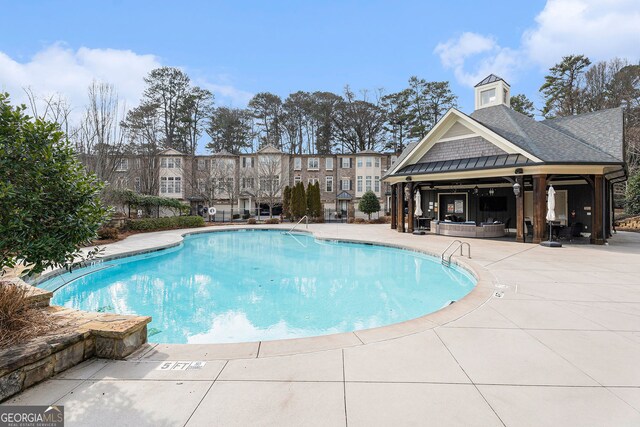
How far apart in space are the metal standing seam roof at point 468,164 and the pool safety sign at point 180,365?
46.9ft

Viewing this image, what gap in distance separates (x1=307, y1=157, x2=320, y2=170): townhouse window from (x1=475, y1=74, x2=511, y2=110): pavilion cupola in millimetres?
18889

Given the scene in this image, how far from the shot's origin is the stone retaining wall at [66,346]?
2.65m

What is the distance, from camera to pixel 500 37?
581 inches

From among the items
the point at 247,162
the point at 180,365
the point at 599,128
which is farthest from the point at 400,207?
→ the point at 247,162

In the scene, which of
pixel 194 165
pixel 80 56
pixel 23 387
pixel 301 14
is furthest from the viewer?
pixel 194 165

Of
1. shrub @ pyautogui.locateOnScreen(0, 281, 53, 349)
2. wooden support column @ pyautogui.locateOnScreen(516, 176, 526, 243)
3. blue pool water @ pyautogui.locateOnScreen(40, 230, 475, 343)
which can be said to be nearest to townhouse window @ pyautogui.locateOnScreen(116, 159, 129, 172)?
blue pool water @ pyautogui.locateOnScreen(40, 230, 475, 343)

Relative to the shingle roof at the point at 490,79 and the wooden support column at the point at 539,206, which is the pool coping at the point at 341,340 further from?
the shingle roof at the point at 490,79

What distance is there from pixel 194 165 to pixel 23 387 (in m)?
33.8

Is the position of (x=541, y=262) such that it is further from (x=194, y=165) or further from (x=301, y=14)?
(x=194, y=165)

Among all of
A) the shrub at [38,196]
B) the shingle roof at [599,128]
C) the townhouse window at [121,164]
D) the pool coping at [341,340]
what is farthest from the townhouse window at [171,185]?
the pool coping at [341,340]

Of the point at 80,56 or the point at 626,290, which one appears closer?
the point at 626,290

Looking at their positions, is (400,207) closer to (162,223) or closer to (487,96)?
(487,96)

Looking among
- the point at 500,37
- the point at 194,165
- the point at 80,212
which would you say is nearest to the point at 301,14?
the point at 500,37

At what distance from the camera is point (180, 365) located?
10.6 ft
